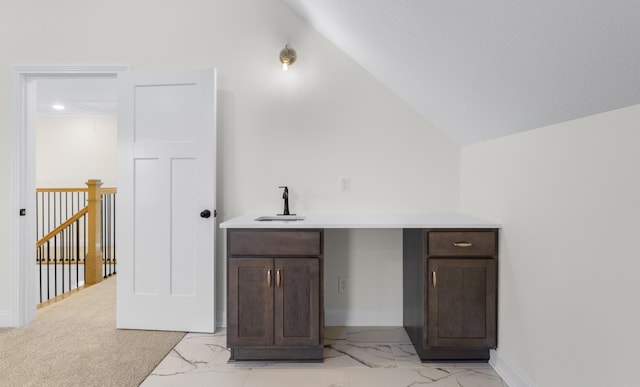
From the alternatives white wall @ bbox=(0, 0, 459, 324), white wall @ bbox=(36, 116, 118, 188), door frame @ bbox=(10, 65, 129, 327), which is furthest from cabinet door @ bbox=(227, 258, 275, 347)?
→ white wall @ bbox=(36, 116, 118, 188)

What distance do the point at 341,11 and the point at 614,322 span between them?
77.0 inches

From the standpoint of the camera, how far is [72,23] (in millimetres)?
2924

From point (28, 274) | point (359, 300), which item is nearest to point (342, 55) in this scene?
point (359, 300)

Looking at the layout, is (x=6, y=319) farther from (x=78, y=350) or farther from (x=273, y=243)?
(x=273, y=243)

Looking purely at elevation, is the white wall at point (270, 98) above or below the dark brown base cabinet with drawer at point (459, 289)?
above

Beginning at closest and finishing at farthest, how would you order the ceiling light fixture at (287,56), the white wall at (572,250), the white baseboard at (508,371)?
the white wall at (572,250) < the white baseboard at (508,371) < the ceiling light fixture at (287,56)

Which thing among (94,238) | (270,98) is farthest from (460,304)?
(94,238)

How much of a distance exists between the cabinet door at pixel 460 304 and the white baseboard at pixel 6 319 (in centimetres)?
300

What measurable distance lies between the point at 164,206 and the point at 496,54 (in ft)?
7.55

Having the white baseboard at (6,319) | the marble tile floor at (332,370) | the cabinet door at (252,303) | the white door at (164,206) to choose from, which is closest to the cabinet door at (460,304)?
the marble tile floor at (332,370)

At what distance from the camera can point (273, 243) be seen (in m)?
2.31

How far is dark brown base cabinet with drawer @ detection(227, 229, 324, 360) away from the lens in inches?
90.2

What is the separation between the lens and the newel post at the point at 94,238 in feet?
14.8

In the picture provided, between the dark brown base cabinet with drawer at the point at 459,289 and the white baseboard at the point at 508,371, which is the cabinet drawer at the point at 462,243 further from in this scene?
the white baseboard at the point at 508,371
